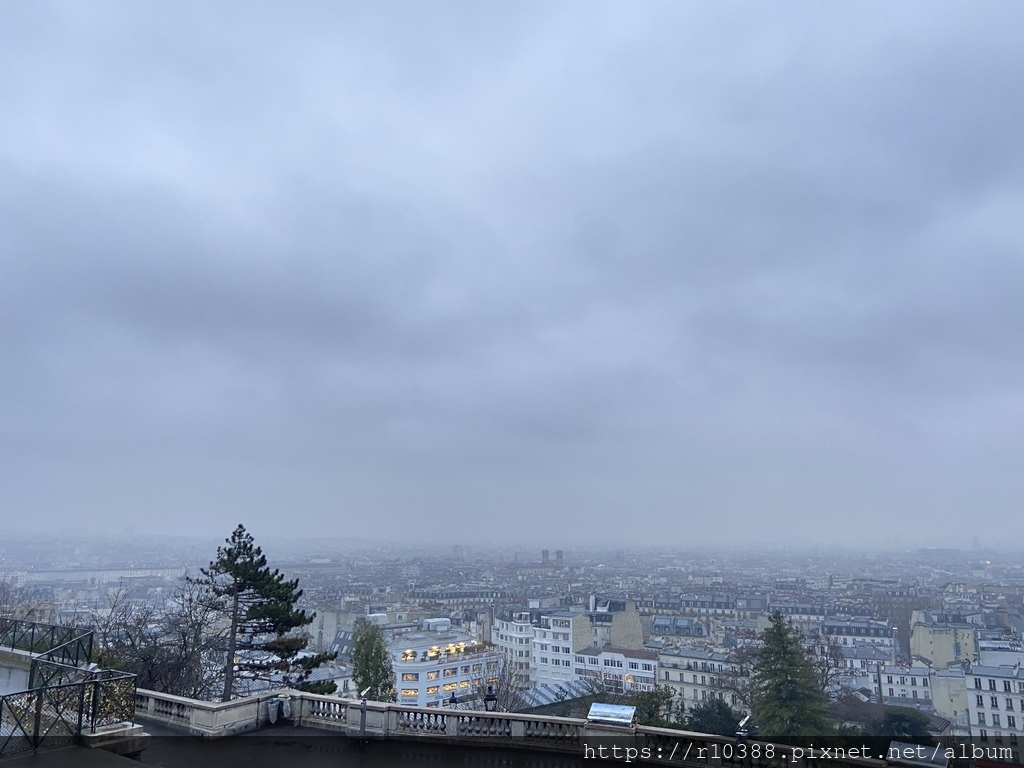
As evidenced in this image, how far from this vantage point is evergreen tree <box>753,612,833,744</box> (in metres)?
29.5

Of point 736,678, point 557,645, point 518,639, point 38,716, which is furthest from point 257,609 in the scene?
point 518,639

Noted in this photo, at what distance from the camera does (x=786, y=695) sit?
3014 cm

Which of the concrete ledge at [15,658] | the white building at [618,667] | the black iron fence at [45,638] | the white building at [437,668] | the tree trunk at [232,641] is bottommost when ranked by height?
the white building at [618,667]

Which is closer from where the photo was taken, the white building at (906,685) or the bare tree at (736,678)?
the bare tree at (736,678)

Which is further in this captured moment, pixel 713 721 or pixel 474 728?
pixel 713 721

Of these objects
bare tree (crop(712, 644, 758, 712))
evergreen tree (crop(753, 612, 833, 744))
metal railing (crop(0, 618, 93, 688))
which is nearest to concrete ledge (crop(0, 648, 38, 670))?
metal railing (crop(0, 618, 93, 688))

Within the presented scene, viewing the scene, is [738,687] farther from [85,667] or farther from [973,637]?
[85,667]

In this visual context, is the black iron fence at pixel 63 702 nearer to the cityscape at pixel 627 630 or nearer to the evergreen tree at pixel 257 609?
the cityscape at pixel 627 630

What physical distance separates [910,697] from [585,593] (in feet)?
218

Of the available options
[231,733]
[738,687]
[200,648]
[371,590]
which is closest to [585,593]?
[371,590]

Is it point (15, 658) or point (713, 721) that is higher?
point (15, 658)

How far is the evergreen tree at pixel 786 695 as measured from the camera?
29531 millimetres

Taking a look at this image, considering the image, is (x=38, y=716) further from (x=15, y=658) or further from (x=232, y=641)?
(x=232, y=641)

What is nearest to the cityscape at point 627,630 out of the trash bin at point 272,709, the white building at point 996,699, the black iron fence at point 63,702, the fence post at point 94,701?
the white building at point 996,699
